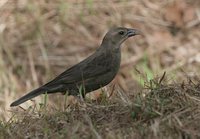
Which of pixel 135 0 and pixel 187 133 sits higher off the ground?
pixel 135 0

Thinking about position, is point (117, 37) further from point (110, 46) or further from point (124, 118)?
point (124, 118)

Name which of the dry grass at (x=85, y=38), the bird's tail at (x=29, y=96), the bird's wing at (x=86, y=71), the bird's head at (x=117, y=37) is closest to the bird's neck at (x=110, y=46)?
the bird's head at (x=117, y=37)

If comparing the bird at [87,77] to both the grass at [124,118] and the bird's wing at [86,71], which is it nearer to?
the bird's wing at [86,71]

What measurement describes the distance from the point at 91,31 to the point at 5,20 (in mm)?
1370

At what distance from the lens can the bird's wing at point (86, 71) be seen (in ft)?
25.6

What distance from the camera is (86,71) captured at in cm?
789

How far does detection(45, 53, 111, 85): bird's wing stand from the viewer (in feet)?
25.6

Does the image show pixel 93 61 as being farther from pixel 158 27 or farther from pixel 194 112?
pixel 158 27

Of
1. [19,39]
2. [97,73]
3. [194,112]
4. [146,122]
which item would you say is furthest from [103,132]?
[19,39]

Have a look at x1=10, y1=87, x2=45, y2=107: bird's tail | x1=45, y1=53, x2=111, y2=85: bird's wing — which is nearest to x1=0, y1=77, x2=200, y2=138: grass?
x1=10, y1=87, x2=45, y2=107: bird's tail

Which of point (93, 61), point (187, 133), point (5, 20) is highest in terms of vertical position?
point (5, 20)

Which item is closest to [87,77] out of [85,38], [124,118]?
[124,118]

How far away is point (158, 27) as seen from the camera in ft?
39.0

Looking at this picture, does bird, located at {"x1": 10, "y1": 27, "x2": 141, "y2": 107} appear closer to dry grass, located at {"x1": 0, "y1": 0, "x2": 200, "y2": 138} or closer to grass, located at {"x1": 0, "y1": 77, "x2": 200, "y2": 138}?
grass, located at {"x1": 0, "y1": 77, "x2": 200, "y2": 138}
